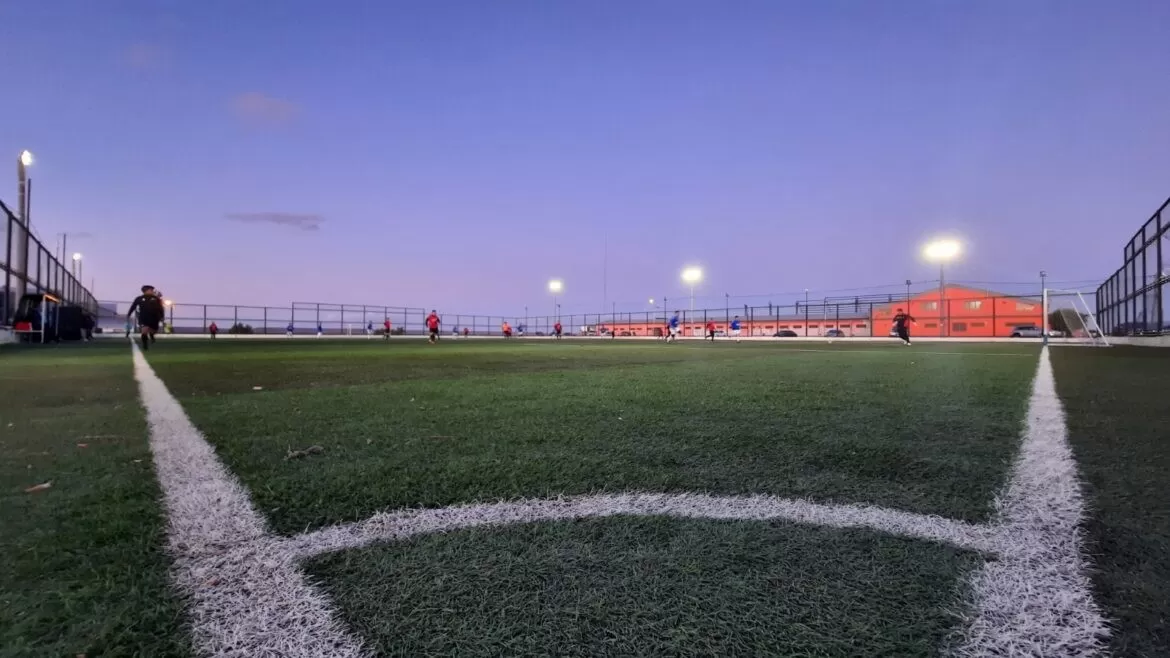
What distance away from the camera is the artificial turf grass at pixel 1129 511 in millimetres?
1101

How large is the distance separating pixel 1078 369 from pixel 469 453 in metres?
8.46

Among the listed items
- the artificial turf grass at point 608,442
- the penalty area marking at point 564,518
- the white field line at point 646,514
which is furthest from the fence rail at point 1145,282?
the white field line at point 646,514

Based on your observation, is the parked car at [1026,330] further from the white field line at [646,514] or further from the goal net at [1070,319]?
the white field line at [646,514]

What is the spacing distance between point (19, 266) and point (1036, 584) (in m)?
21.3

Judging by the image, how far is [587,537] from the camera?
1507 mm

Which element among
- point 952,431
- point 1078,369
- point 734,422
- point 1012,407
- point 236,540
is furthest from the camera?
point 1078,369

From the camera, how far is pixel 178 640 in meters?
1.05

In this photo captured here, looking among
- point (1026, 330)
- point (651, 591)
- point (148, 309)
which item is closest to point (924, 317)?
point (1026, 330)

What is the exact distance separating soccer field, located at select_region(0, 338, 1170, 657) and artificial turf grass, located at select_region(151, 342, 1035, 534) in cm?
2

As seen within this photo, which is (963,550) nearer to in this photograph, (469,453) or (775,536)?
(775,536)

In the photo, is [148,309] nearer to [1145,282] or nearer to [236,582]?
[236,582]

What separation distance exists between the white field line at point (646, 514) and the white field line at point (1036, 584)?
4.0 inches

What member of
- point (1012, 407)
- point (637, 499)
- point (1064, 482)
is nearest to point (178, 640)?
point (637, 499)

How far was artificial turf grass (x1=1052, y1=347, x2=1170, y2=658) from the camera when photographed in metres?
1.10
